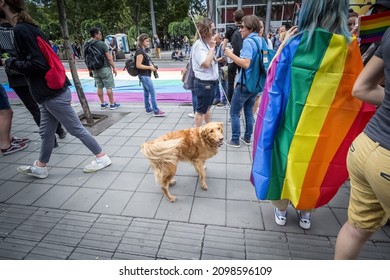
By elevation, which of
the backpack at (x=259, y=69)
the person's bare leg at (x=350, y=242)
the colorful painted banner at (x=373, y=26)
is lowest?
the person's bare leg at (x=350, y=242)

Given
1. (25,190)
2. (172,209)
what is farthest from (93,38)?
(172,209)

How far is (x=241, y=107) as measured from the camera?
3.94m

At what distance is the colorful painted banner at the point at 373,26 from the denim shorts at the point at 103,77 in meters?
5.86

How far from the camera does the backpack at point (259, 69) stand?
3.39m

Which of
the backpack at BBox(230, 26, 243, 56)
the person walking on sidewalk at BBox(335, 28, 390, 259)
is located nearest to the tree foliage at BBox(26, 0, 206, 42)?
the backpack at BBox(230, 26, 243, 56)

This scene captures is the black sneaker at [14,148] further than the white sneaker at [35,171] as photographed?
Yes

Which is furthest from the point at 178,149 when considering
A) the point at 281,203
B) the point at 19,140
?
the point at 19,140

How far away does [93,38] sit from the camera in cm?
584

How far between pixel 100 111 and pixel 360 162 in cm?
655

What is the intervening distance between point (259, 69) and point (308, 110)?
1.91 meters

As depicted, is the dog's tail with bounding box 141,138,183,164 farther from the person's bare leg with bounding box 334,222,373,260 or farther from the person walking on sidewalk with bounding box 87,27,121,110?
the person walking on sidewalk with bounding box 87,27,121,110

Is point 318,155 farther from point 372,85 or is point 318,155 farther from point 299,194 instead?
point 372,85

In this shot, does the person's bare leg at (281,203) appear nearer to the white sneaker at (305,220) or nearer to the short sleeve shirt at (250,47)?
the white sneaker at (305,220)

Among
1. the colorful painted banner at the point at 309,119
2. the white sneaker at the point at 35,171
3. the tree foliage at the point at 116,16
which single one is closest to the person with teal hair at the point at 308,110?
the colorful painted banner at the point at 309,119
